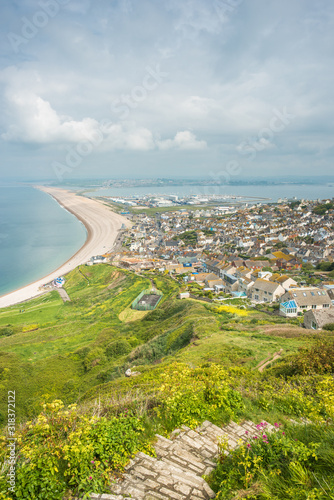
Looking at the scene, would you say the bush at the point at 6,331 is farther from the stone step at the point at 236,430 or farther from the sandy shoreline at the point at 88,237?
the stone step at the point at 236,430

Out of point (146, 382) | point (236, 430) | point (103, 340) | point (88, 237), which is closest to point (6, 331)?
point (103, 340)

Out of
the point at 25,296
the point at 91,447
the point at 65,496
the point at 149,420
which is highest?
the point at 91,447

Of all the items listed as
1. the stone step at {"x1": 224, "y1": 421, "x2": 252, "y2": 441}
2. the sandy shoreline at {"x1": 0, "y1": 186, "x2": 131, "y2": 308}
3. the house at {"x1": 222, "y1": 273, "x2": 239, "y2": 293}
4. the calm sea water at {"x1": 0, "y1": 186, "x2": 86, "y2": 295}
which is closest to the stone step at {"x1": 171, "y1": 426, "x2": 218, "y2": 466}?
the stone step at {"x1": 224, "y1": 421, "x2": 252, "y2": 441}

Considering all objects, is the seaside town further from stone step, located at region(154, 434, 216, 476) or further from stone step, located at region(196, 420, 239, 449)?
stone step, located at region(154, 434, 216, 476)

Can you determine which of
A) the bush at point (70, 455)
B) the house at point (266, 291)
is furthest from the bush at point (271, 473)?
the house at point (266, 291)

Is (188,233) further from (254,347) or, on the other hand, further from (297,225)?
(254,347)

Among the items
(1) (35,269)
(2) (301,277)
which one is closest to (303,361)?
(2) (301,277)
